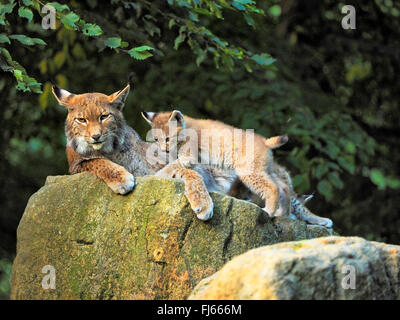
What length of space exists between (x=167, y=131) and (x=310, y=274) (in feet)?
9.68

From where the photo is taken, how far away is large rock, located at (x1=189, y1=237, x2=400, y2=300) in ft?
11.6

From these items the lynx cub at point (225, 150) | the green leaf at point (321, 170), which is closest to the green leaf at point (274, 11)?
the green leaf at point (321, 170)

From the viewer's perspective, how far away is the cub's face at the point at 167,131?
611 centimetres

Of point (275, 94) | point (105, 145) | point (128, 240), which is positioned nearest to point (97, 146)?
point (105, 145)

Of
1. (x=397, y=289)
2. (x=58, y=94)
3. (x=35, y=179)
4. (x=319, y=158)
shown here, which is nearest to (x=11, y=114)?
(x=35, y=179)

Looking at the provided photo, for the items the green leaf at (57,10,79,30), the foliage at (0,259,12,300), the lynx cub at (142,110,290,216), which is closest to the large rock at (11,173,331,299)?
the lynx cub at (142,110,290,216)

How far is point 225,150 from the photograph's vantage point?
6008mm

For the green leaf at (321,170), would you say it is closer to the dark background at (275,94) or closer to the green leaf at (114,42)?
the dark background at (275,94)

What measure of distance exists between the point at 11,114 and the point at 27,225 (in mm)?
4231

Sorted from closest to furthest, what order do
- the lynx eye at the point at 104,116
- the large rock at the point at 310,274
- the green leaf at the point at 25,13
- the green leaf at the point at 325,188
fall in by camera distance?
the large rock at the point at 310,274 < the green leaf at the point at 25,13 < the lynx eye at the point at 104,116 < the green leaf at the point at 325,188

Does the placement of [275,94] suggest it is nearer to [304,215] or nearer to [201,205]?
[304,215]

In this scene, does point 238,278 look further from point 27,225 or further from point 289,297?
point 27,225

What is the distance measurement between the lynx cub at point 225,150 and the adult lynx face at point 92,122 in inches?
23.7

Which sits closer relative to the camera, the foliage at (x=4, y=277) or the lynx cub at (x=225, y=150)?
the lynx cub at (x=225, y=150)
